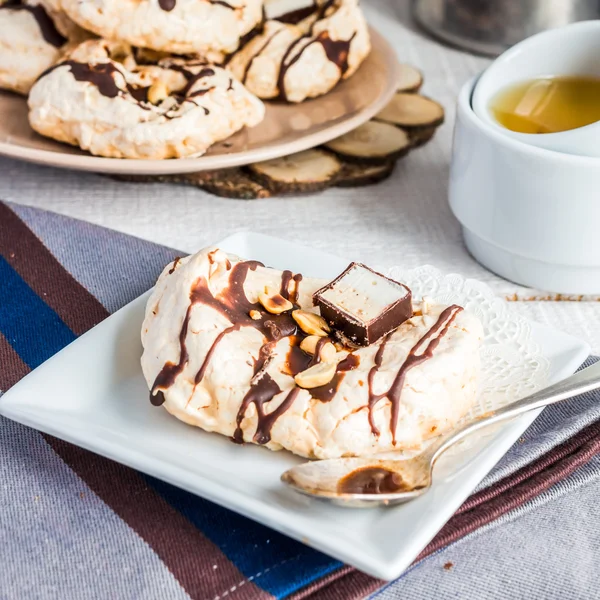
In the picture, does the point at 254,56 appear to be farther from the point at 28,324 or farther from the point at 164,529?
the point at 164,529

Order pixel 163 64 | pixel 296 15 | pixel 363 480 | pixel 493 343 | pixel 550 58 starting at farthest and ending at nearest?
pixel 296 15 → pixel 163 64 → pixel 550 58 → pixel 493 343 → pixel 363 480

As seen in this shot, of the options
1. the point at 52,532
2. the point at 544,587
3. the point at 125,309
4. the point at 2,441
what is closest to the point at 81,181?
the point at 125,309

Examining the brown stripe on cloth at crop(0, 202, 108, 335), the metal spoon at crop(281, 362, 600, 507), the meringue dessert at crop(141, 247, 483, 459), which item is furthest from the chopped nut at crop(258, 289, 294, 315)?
the brown stripe on cloth at crop(0, 202, 108, 335)

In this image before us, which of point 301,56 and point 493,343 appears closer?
point 493,343

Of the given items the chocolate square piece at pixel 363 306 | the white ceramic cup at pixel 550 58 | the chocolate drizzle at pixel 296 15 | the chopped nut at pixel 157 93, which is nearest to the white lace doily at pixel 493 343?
the chocolate square piece at pixel 363 306

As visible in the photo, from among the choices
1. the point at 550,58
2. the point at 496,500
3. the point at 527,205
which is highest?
the point at 550,58

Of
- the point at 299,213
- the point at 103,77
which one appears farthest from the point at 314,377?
the point at 103,77

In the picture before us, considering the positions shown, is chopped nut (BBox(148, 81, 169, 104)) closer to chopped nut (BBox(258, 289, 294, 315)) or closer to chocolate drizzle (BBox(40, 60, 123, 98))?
chocolate drizzle (BBox(40, 60, 123, 98))
